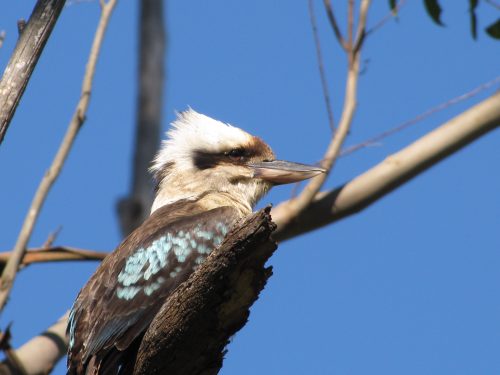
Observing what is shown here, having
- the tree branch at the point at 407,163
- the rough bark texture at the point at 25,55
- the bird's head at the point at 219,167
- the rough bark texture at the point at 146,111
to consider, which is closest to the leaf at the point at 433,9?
the tree branch at the point at 407,163

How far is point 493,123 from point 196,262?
2.11m

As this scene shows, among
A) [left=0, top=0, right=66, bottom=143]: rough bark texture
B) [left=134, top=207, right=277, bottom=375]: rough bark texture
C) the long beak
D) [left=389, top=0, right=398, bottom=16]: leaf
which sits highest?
[left=389, top=0, right=398, bottom=16]: leaf

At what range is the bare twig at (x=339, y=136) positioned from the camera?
5.68 metres

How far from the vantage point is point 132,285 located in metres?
4.15

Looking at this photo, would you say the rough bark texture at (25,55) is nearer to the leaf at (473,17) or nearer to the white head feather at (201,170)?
the white head feather at (201,170)

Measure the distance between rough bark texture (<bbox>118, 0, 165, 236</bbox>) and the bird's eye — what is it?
0.73 meters

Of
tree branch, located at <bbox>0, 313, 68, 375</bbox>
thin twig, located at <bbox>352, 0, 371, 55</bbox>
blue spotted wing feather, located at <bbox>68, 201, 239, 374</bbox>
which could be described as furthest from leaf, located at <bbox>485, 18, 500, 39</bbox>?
tree branch, located at <bbox>0, 313, 68, 375</bbox>

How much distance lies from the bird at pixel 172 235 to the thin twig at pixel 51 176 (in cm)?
51

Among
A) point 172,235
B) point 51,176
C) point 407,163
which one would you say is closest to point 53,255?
point 51,176

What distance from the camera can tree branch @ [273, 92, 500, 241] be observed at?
5.62 meters

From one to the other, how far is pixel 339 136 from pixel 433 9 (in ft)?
2.90

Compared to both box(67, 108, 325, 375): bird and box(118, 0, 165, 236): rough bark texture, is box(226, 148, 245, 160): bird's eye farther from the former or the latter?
box(118, 0, 165, 236): rough bark texture

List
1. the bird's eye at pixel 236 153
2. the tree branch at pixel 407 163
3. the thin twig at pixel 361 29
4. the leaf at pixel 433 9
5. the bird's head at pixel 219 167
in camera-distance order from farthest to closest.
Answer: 1. the thin twig at pixel 361 29
2. the tree branch at pixel 407 163
3. the bird's eye at pixel 236 153
4. the bird's head at pixel 219 167
5. the leaf at pixel 433 9

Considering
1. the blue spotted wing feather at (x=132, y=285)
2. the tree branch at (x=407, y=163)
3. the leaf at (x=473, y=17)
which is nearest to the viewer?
the blue spotted wing feather at (x=132, y=285)
